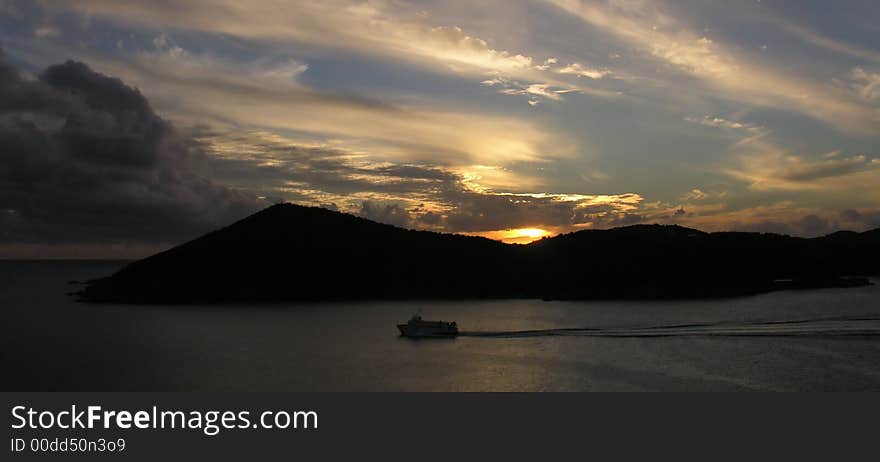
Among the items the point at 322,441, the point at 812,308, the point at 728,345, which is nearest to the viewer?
the point at 322,441

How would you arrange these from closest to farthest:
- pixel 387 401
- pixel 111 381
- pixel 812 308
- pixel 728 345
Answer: pixel 387 401 < pixel 111 381 < pixel 728 345 < pixel 812 308

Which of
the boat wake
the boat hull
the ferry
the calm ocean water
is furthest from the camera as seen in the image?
the ferry

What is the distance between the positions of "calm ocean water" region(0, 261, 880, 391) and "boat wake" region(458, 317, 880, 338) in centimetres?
28

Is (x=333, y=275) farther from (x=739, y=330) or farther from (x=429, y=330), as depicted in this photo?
(x=739, y=330)

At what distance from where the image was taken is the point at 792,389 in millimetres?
51875

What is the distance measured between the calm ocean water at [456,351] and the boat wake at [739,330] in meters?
0.28

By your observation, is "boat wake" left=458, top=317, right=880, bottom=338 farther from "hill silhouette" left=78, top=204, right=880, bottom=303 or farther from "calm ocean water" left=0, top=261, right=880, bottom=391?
"hill silhouette" left=78, top=204, right=880, bottom=303

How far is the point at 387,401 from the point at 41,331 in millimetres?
78791

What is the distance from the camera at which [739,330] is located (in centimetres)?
8869

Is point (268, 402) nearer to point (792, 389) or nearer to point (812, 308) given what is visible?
point (792, 389)

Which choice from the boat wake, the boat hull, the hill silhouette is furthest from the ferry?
the hill silhouette

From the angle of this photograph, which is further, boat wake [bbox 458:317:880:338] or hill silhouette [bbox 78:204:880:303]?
hill silhouette [bbox 78:204:880:303]

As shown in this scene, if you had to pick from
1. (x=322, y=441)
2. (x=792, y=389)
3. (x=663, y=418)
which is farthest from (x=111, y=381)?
(x=792, y=389)

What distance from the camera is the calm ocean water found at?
56.7m
